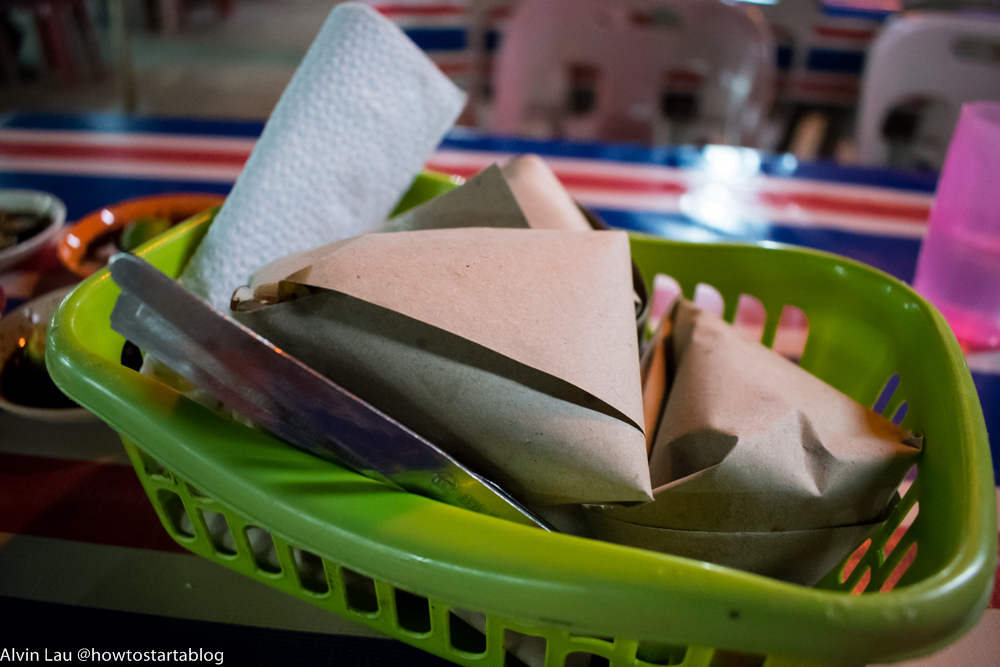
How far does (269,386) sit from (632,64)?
3.67 ft

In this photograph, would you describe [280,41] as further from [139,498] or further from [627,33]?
[139,498]

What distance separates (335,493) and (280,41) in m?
4.58

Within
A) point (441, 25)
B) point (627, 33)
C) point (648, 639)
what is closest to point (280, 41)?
point (441, 25)

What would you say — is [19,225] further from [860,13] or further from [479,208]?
[860,13]

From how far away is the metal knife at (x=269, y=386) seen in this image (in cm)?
24

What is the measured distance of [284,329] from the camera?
0.98 ft

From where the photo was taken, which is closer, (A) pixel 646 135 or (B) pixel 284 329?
(B) pixel 284 329

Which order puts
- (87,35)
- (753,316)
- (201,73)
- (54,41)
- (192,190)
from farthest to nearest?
(201,73) < (87,35) < (54,41) < (192,190) < (753,316)

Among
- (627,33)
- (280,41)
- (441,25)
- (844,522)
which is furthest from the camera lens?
(280,41)

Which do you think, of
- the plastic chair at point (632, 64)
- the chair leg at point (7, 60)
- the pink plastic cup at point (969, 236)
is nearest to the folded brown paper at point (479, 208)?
the pink plastic cup at point (969, 236)

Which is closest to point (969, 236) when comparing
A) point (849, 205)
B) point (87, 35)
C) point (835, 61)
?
point (849, 205)

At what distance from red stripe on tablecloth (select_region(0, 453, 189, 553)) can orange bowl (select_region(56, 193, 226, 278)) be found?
0.72ft

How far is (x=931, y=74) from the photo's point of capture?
3.64 feet

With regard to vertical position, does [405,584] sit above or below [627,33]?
below
